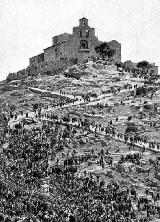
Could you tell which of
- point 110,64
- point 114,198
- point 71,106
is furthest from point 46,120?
point 110,64

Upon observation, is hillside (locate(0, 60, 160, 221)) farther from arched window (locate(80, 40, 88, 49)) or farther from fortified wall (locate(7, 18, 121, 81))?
arched window (locate(80, 40, 88, 49))

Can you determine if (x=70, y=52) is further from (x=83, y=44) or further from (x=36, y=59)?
(x=36, y=59)

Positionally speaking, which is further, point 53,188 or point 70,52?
point 70,52

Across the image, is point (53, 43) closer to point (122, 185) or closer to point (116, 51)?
point (116, 51)

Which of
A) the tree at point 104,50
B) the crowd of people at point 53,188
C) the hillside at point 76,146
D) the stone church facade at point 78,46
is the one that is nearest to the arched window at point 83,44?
the stone church facade at point 78,46

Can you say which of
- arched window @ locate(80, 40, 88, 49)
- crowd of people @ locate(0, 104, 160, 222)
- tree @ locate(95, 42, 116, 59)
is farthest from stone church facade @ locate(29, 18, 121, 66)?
crowd of people @ locate(0, 104, 160, 222)

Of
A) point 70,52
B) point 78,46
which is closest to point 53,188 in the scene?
point 70,52

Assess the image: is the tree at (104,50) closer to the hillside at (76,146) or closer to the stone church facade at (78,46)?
the stone church facade at (78,46)
